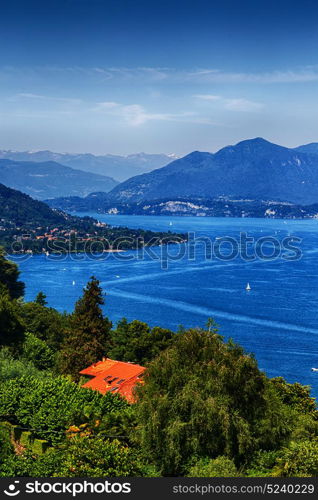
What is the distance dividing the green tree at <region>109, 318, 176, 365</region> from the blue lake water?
23.1ft

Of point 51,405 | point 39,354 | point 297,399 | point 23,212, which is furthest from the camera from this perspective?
point 23,212

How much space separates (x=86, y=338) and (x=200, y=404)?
30.2ft

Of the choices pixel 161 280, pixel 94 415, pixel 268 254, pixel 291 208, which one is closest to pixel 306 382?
pixel 94 415

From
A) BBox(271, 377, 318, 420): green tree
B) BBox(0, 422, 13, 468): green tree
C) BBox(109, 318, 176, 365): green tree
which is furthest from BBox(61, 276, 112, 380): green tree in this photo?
BBox(0, 422, 13, 468): green tree

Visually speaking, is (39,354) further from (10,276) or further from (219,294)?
Answer: (219,294)

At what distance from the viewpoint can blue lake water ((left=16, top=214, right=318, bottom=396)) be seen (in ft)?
99.9

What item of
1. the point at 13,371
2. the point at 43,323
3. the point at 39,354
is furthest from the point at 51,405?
the point at 43,323

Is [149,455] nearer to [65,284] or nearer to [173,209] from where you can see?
[65,284]

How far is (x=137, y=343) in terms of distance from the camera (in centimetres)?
2042

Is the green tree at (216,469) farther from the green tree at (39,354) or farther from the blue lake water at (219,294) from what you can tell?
the blue lake water at (219,294)

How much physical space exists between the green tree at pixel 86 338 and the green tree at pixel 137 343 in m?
2.07

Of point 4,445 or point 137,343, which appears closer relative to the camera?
point 4,445

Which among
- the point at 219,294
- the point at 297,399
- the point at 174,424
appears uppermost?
the point at 174,424

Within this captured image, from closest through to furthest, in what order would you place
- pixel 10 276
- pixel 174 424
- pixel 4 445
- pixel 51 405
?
pixel 174 424 → pixel 4 445 → pixel 51 405 → pixel 10 276
